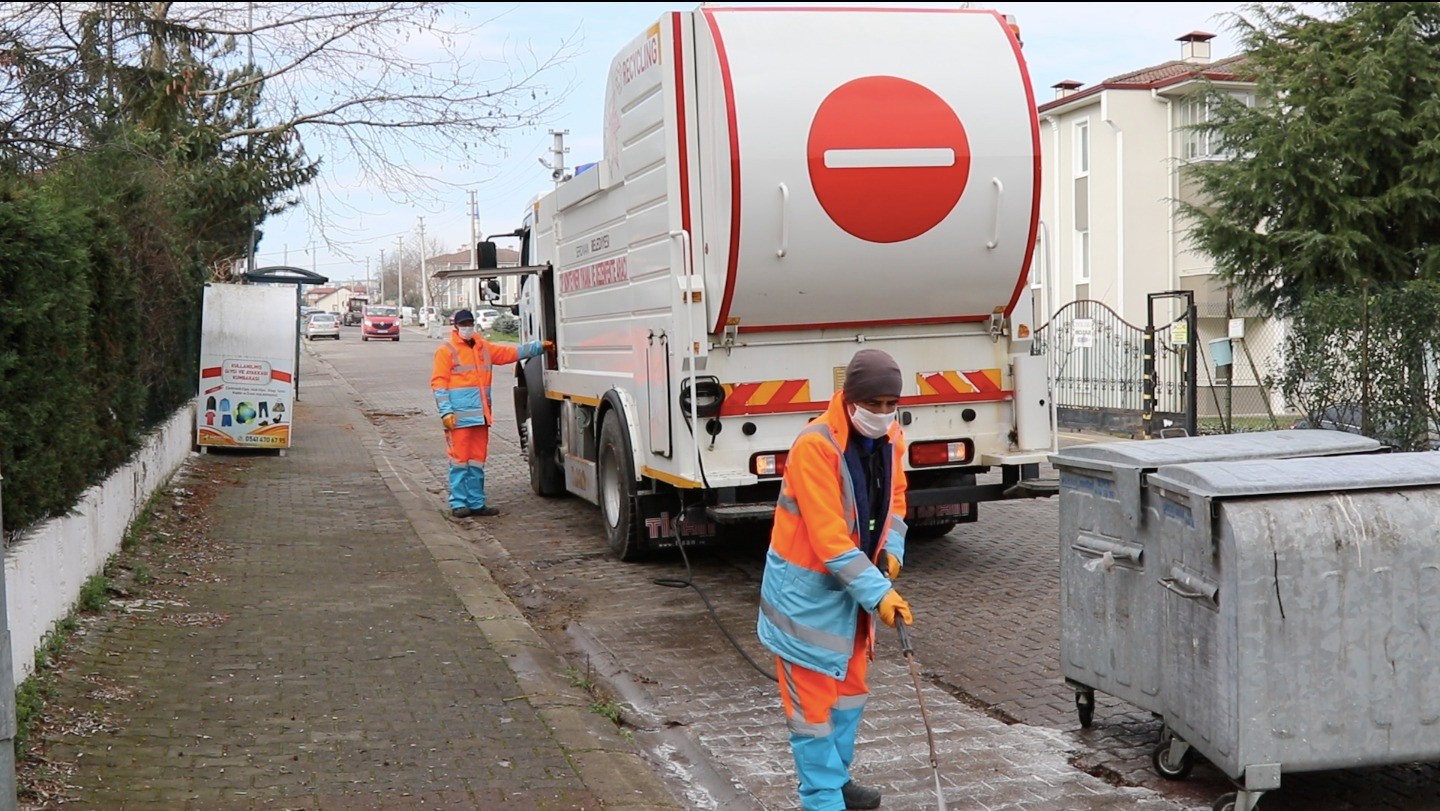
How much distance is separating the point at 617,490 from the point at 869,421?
17.7ft

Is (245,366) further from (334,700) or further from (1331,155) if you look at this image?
(1331,155)

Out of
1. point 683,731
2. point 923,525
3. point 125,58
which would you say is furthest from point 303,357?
point 683,731

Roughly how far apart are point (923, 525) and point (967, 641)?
266cm

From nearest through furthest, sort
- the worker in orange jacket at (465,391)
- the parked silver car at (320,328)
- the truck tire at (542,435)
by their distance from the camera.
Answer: the worker in orange jacket at (465,391), the truck tire at (542,435), the parked silver car at (320,328)

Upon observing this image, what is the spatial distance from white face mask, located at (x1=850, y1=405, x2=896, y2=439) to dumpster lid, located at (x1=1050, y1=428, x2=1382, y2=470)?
1145 millimetres

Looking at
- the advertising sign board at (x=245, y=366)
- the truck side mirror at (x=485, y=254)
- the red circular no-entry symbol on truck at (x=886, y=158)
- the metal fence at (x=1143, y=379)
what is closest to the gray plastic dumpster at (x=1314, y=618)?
the red circular no-entry symbol on truck at (x=886, y=158)

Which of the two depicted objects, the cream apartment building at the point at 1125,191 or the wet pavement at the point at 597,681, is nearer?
the wet pavement at the point at 597,681

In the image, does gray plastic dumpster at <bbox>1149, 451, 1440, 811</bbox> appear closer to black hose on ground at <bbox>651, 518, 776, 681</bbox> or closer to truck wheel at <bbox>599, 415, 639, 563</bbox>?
black hose on ground at <bbox>651, 518, 776, 681</bbox>

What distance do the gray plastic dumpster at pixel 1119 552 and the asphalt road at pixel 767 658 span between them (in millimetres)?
336

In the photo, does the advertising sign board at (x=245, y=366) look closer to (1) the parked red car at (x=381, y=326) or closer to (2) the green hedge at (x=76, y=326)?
(2) the green hedge at (x=76, y=326)

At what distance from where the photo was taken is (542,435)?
41.8 feet

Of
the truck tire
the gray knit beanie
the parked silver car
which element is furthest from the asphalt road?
the parked silver car

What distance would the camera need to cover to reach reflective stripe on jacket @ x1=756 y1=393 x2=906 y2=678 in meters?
4.30

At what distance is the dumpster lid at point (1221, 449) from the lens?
17.1 feet
